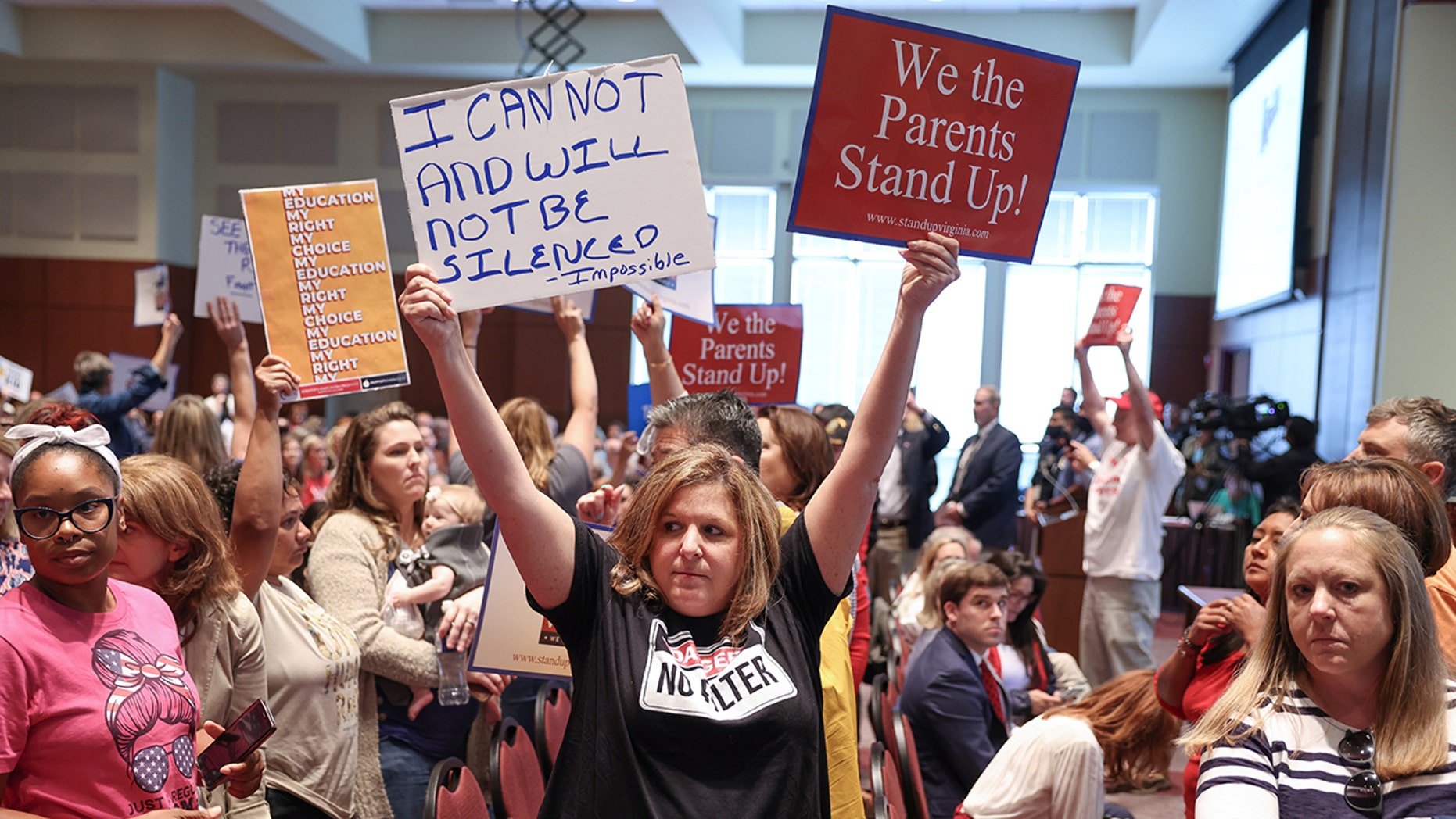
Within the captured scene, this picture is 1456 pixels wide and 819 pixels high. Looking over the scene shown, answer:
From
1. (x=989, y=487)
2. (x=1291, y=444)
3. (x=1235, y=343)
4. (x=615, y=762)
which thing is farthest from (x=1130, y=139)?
(x=615, y=762)

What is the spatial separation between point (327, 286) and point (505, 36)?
11.3 m

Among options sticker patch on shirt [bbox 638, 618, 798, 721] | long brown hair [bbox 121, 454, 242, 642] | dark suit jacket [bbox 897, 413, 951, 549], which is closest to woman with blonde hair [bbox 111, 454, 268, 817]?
long brown hair [bbox 121, 454, 242, 642]

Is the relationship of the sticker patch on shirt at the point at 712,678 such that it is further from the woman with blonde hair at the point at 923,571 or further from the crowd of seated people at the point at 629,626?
the woman with blonde hair at the point at 923,571

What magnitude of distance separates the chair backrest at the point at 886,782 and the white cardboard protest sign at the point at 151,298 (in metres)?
5.46

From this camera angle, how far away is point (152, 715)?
1.76m

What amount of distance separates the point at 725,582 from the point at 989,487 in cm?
599

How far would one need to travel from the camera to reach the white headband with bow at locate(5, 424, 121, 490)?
174 centimetres

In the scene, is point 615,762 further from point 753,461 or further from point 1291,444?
point 1291,444

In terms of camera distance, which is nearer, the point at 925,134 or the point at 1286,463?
the point at 925,134

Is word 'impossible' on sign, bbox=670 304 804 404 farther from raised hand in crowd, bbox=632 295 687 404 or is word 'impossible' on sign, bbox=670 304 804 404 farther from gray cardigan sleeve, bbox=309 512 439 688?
gray cardigan sleeve, bbox=309 512 439 688

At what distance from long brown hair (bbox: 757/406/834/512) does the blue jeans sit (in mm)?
1151

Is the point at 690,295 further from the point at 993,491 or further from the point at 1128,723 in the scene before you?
the point at 993,491

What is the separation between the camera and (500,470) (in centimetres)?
162

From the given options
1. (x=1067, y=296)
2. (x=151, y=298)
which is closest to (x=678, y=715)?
(x=151, y=298)
